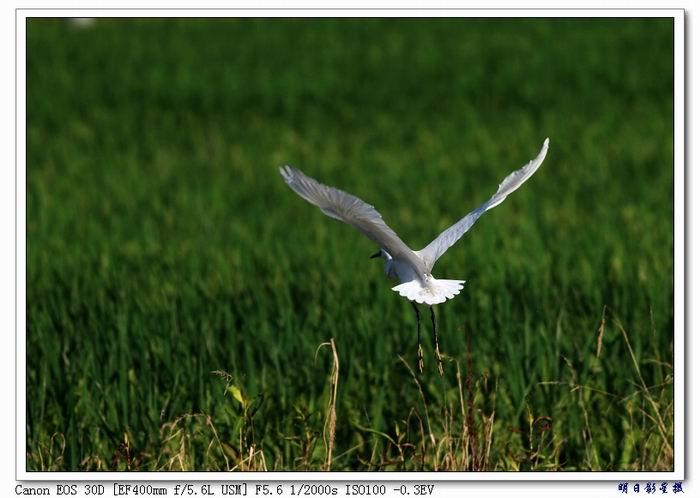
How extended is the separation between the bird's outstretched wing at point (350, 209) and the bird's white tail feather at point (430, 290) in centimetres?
3

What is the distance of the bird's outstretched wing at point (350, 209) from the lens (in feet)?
6.48

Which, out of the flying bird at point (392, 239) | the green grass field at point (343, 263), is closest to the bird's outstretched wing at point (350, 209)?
the flying bird at point (392, 239)

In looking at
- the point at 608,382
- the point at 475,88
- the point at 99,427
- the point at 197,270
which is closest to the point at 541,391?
the point at 608,382

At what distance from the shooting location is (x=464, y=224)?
89.5 inches

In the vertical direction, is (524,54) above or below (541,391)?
above

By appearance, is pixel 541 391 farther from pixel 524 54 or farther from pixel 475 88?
pixel 524 54

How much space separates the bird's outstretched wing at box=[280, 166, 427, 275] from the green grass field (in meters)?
0.78

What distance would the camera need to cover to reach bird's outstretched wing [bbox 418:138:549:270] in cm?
219

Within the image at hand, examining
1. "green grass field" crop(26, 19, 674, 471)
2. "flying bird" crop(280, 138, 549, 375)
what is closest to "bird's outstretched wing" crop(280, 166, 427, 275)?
"flying bird" crop(280, 138, 549, 375)

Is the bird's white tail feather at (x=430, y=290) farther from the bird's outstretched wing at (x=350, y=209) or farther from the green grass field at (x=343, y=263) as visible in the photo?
the green grass field at (x=343, y=263)

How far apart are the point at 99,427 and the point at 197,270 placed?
2.23 metres

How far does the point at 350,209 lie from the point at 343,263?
391cm

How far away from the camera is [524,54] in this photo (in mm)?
16359

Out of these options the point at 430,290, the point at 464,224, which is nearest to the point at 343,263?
the point at 464,224
